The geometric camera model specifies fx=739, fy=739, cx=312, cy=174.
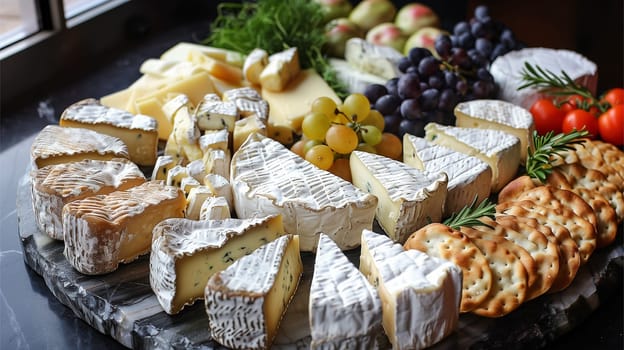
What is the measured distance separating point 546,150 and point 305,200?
26.5 inches

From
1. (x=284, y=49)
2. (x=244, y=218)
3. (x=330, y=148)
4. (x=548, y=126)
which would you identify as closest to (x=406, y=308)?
(x=244, y=218)

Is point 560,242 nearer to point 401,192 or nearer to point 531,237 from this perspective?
point 531,237

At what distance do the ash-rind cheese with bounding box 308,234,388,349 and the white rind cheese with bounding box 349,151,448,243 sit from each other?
0.34m

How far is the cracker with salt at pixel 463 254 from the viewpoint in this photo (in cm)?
149

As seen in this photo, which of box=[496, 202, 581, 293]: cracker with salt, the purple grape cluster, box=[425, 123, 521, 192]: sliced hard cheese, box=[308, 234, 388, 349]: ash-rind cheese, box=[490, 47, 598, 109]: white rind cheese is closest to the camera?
box=[308, 234, 388, 349]: ash-rind cheese

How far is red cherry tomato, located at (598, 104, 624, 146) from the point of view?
217 cm

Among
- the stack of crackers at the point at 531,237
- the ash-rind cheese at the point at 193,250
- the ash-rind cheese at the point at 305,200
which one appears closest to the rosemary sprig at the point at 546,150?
the stack of crackers at the point at 531,237

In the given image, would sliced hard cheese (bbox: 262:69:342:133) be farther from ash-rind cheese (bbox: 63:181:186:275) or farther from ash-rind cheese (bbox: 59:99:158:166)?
ash-rind cheese (bbox: 63:181:186:275)

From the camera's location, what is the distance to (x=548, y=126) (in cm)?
225

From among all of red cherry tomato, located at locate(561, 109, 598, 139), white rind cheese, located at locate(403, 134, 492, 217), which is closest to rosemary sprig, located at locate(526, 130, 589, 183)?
white rind cheese, located at locate(403, 134, 492, 217)

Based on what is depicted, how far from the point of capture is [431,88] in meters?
2.24

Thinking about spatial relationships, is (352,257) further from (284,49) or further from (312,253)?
(284,49)

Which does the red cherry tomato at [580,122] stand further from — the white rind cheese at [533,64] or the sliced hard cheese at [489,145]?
the sliced hard cheese at [489,145]

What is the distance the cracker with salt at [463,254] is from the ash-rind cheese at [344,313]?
8.5 inches
